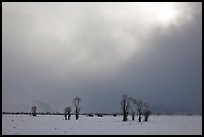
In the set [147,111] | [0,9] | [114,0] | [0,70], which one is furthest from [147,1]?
[147,111]

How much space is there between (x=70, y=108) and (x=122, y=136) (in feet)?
223

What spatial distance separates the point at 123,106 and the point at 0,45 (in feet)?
203

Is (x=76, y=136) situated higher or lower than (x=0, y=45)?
lower

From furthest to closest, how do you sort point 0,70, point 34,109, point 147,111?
point 34,109 → point 147,111 → point 0,70

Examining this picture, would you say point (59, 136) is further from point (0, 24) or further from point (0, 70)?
point (0, 24)

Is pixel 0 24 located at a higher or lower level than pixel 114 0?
lower

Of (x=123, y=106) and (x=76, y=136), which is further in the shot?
(x=123, y=106)

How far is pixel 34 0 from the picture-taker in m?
25.9

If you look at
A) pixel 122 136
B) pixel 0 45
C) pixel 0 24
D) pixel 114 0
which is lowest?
pixel 122 136

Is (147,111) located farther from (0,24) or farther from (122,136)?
(0,24)

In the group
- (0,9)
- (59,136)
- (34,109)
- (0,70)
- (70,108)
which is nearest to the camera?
(0,9)

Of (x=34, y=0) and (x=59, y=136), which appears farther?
(x=59, y=136)

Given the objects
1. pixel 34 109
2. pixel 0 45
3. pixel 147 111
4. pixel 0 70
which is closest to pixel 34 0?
pixel 0 45

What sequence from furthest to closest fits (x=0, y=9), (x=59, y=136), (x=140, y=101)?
1. (x=140, y=101)
2. (x=59, y=136)
3. (x=0, y=9)
